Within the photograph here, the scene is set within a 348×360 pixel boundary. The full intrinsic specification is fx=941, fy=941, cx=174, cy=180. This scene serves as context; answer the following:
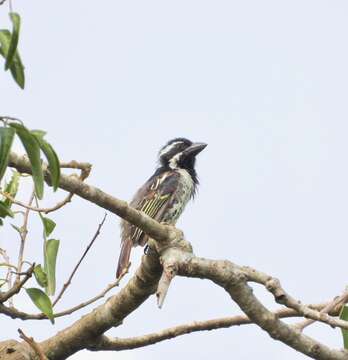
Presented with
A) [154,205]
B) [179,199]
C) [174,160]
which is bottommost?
[154,205]

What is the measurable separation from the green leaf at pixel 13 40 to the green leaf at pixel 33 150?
28 centimetres

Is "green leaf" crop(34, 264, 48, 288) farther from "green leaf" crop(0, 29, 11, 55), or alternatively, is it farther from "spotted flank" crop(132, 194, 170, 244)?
"spotted flank" crop(132, 194, 170, 244)

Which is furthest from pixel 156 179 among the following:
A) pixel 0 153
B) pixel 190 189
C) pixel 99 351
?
pixel 0 153

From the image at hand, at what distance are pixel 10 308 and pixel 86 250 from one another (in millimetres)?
404

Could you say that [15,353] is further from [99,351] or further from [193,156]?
[193,156]

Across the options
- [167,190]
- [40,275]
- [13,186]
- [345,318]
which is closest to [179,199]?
[167,190]

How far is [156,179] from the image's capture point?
31.4 feet

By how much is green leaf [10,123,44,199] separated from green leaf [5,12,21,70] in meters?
0.28

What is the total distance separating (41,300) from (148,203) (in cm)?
543

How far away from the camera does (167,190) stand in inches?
360

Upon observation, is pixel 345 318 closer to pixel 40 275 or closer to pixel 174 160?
pixel 40 275

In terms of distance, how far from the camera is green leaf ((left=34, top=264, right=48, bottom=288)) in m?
3.75

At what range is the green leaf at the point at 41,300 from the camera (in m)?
3.71

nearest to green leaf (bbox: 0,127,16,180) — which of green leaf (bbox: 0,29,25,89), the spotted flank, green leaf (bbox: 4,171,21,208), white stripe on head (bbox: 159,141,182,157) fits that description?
green leaf (bbox: 0,29,25,89)
